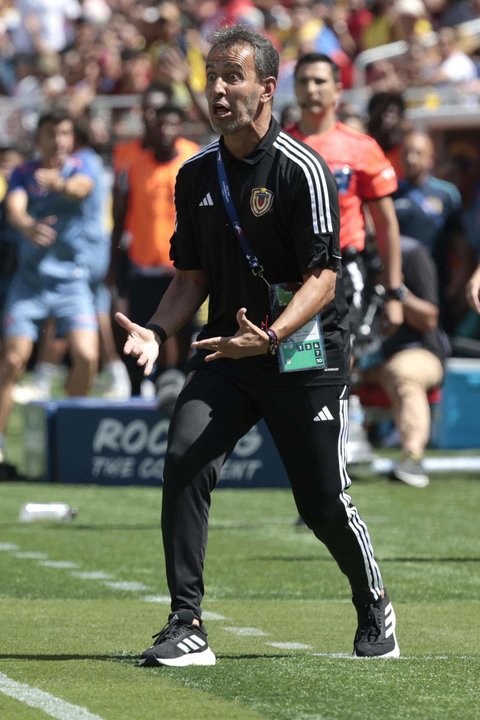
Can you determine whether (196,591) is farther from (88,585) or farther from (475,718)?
(88,585)

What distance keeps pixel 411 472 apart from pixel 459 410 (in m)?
2.32

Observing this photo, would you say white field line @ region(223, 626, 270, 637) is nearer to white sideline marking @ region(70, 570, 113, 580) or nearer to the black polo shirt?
the black polo shirt

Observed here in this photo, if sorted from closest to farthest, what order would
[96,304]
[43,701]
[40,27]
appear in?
[43,701]
[96,304]
[40,27]

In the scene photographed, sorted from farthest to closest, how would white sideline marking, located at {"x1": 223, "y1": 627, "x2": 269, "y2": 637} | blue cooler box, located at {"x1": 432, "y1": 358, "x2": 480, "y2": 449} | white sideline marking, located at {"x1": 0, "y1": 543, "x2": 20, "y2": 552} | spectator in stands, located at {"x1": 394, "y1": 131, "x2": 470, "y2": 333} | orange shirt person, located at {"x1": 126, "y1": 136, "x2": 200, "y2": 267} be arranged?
blue cooler box, located at {"x1": 432, "y1": 358, "x2": 480, "y2": 449} → orange shirt person, located at {"x1": 126, "y1": 136, "x2": 200, "y2": 267} → spectator in stands, located at {"x1": 394, "y1": 131, "x2": 470, "y2": 333} → white sideline marking, located at {"x1": 0, "y1": 543, "x2": 20, "y2": 552} → white sideline marking, located at {"x1": 223, "y1": 627, "x2": 269, "y2": 637}

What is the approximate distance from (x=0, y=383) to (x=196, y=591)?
7142 mm

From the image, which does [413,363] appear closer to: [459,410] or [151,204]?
[459,410]

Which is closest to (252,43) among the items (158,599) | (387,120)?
(158,599)

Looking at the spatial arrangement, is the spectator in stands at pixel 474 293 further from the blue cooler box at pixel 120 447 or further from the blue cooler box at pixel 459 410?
the blue cooler box at pixel 459 410

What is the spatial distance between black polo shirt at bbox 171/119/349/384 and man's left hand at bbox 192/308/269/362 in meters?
0.32

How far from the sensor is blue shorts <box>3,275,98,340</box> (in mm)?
12883

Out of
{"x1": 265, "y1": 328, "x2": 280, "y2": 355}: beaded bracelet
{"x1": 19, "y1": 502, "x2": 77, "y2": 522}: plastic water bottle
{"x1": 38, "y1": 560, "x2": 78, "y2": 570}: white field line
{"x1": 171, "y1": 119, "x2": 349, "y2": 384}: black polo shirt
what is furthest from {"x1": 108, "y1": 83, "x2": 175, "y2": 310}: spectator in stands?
{"x1": 265, "y1": 328, "x2": 280, "y2": 355}: beaded bracelet

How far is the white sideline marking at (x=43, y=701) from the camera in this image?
16.0 ft

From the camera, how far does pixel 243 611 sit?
741 cm

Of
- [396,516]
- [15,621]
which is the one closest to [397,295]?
[396,516]
